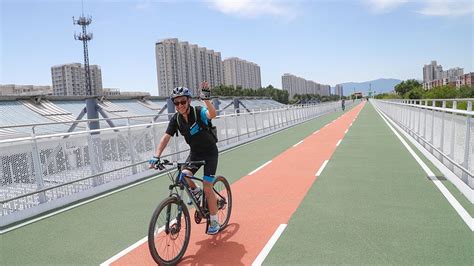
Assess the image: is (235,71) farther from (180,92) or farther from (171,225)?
(171,225)

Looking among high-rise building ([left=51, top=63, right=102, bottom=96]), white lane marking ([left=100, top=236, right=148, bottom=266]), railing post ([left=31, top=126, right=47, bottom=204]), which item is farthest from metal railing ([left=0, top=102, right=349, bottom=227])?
high-rise building ([left=51, top=63, right=102, bottom=96])

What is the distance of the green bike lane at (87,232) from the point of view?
5.25 metres

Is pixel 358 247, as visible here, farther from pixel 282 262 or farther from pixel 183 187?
pixel 183 187

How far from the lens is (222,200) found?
5.96m

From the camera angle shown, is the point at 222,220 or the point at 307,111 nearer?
the point at 222,220

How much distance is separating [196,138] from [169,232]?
1.28m

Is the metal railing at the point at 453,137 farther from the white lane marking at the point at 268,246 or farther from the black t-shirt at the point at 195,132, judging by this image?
the black t-shirt at the point at 195,132

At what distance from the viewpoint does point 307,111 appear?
42.0 meters

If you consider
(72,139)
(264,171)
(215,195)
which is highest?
(72,139)

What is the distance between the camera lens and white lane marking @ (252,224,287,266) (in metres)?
4.70

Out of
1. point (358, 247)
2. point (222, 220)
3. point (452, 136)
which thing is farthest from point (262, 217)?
point (452, 136)

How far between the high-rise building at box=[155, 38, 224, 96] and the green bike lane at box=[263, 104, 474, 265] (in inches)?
4498

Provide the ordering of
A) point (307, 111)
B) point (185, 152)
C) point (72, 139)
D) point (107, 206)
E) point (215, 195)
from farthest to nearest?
point (307, 111) < point (185, 152) < point (72, 139) < point (107, 206) < point (215, 195)

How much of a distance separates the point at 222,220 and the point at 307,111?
121 feet
